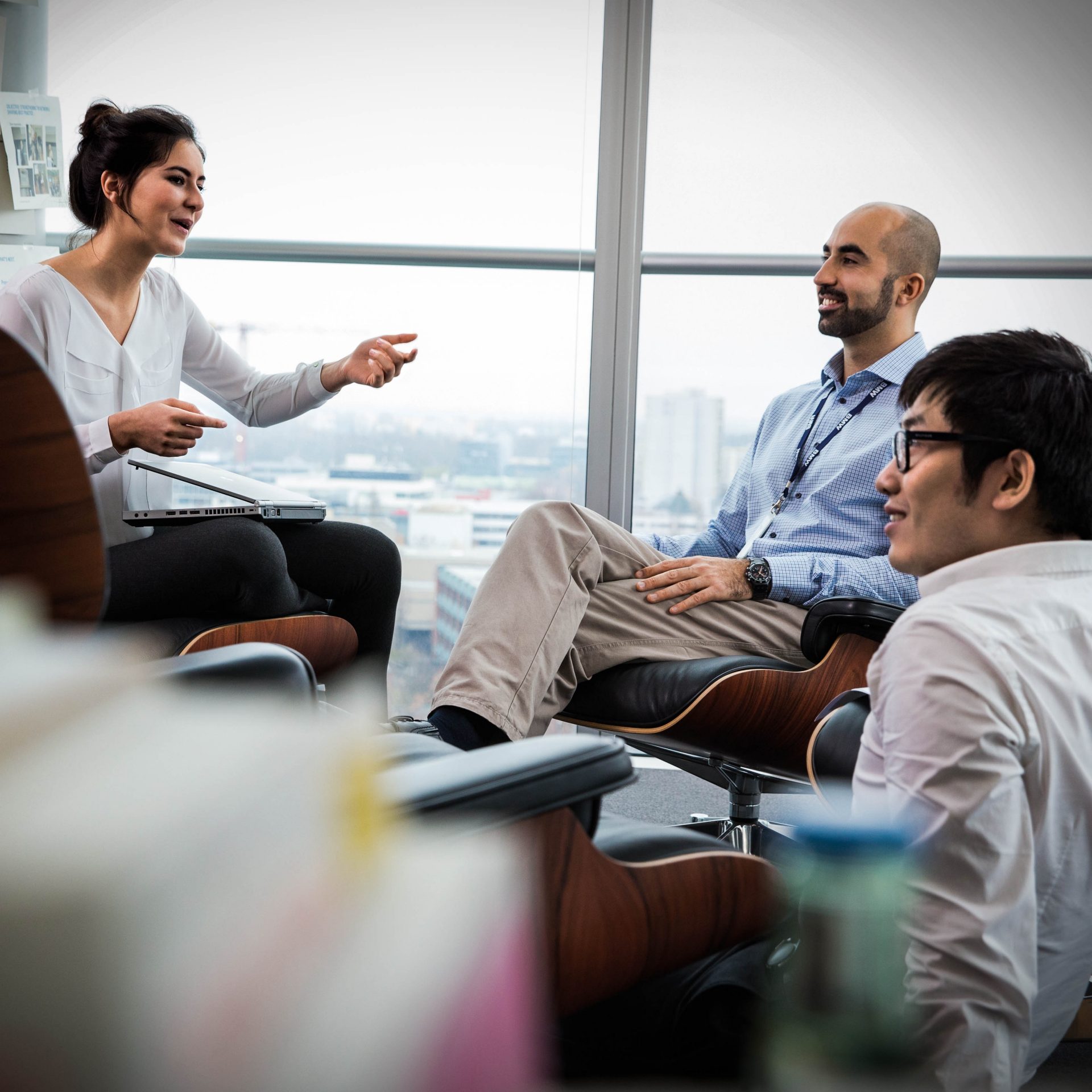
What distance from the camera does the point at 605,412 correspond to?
3.26 meters

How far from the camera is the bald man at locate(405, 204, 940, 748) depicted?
6.48 ft

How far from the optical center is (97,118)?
97.7 inches

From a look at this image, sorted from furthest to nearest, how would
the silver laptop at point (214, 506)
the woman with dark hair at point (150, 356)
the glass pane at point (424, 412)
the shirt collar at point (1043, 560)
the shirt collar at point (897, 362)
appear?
1. the glass pane at point (424, 412)
2. the shirt collar at point (897, 362)
3. the silver laptop at point (214, 506)
4. the woman with dark hair at point (150, 356)
5. the shirt collar at point (1043, 560)

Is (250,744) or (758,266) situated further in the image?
(758,266)

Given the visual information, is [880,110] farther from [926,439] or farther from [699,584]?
[926,439]

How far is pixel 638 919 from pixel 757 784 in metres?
1.36

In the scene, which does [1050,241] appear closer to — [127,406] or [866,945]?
[127,406]

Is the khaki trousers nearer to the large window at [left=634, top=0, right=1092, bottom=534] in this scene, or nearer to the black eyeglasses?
the black eyeglasses

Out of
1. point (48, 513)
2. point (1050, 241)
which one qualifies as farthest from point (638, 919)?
point (1050, 241)

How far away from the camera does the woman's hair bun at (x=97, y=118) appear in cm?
247

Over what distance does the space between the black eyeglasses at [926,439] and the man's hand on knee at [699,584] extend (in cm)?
80

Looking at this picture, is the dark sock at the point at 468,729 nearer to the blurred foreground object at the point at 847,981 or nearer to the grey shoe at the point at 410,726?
the grey shoe at the point at 410,726

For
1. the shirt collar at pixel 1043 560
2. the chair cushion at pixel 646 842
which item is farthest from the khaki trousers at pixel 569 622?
the shirt collar at pixel 1043 560

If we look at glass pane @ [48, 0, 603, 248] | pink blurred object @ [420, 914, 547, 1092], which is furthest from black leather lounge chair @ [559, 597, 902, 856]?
glass pane @ [48, 0, 603, 248]
